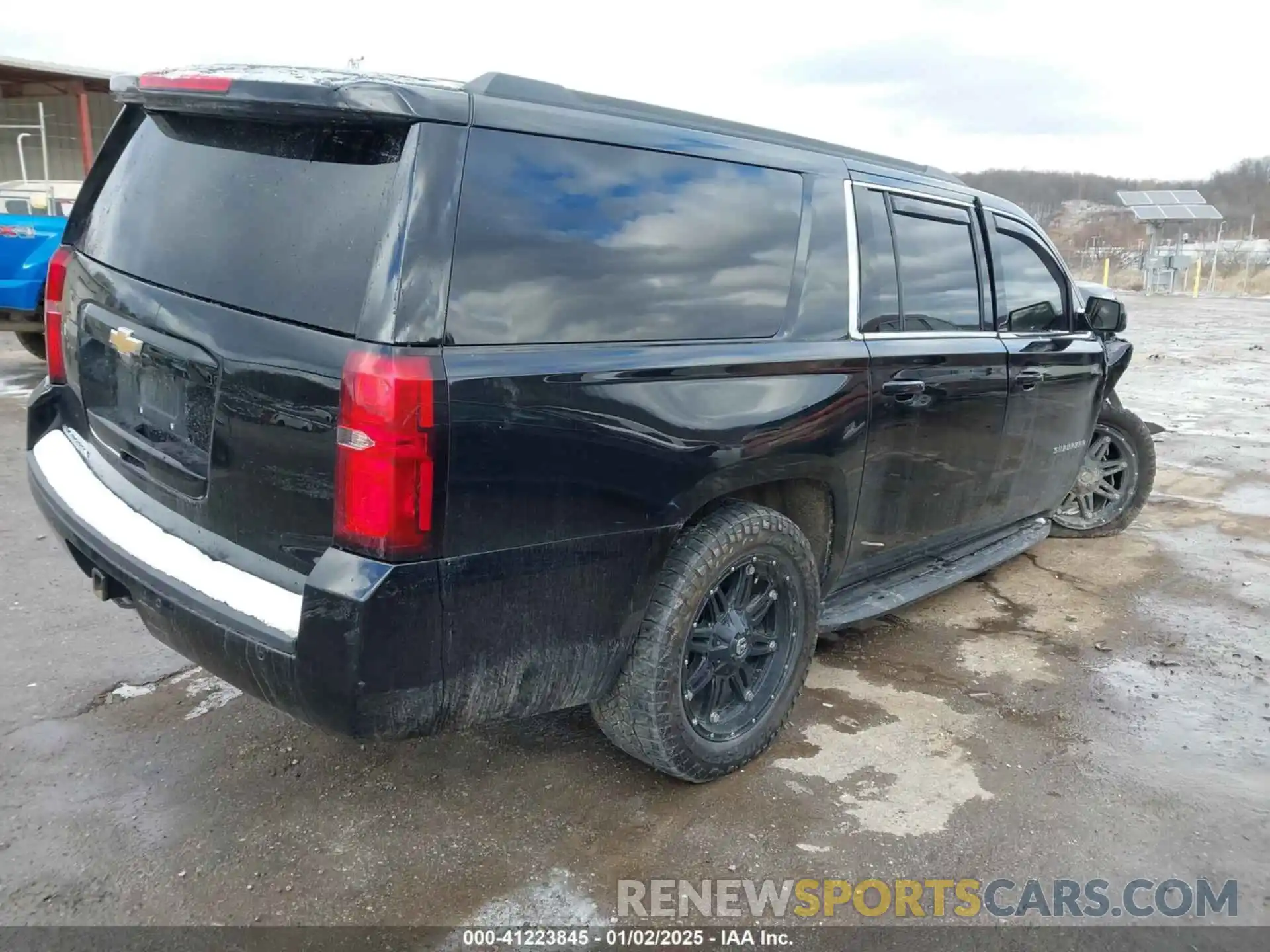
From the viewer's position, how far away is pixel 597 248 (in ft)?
7.88

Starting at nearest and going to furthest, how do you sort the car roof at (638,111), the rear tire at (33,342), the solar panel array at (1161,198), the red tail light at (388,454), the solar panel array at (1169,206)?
the red tail light at (388,454)
the car roof at (638,111)
the rear tire at (33,342)
the solar panel array at (1169,206)
the solar panel array at (1161,198)

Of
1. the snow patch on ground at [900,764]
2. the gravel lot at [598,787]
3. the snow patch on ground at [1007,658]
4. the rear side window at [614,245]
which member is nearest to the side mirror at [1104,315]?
the gravel lot at [598,787]

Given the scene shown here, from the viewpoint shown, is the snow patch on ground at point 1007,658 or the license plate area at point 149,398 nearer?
the license plate area at point 149,398

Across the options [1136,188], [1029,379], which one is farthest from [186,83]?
[1136,188]

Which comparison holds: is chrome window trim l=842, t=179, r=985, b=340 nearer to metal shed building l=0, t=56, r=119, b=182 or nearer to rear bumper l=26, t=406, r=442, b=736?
rear bumper l=26, t=406, r=442, b=736

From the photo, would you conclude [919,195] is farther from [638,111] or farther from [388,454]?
[388,454]

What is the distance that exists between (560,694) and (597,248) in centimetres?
117

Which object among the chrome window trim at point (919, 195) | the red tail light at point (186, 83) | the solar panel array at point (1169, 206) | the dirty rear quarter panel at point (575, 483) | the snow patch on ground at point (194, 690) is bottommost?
the snow patch on ground at point (194, 690)

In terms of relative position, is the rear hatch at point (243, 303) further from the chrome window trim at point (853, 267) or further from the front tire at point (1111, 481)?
the front tire at point (1111, 481)

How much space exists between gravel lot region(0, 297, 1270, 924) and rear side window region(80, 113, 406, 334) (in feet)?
4.85

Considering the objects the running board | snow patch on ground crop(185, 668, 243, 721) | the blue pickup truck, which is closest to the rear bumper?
snow patch on ground crop(185, 668, 243, 721)

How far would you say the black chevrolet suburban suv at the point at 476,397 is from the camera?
2086 mm

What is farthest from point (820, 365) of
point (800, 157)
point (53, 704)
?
point (53, 704)

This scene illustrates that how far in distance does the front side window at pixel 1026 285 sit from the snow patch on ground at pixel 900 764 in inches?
66.5
